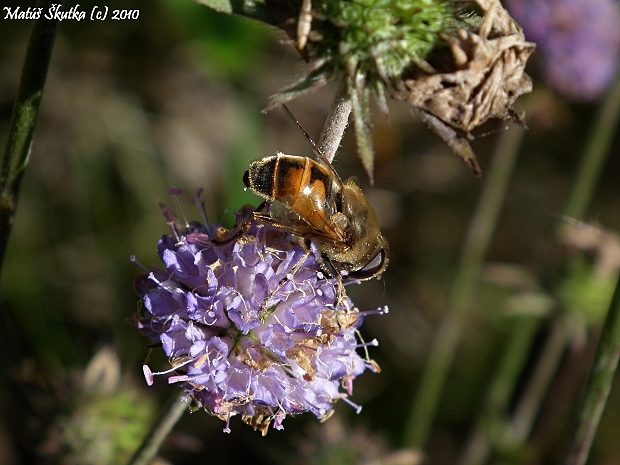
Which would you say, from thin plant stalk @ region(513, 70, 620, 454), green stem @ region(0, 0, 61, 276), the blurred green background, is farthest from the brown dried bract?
thin plant stalk @ region(513, 70, 620, 454)

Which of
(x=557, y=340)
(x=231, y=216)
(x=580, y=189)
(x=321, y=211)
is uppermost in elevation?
(x=321, y=211)

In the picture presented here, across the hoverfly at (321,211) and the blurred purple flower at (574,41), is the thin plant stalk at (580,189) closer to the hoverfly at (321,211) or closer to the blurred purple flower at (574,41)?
the blurred purple flower at (574,41)

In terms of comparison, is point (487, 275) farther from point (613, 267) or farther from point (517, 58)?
point (517, 58)

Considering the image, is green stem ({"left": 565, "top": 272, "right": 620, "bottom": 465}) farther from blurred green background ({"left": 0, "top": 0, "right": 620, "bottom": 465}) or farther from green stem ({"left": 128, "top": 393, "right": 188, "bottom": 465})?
green stem ({"left": 128, "top": 393, "right": 188, "bottom": 465})

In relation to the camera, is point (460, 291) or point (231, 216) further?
point (460, 291)

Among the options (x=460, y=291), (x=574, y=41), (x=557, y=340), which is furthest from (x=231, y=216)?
(x=574, y=41)

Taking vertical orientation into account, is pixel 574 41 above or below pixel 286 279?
above

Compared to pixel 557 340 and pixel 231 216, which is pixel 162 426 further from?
pixel 557 340
